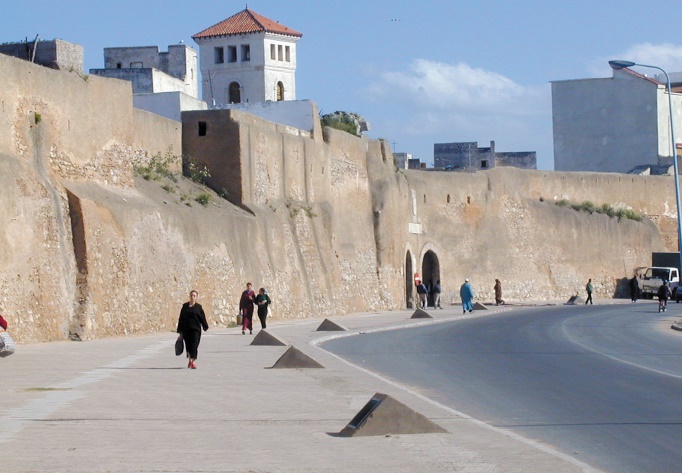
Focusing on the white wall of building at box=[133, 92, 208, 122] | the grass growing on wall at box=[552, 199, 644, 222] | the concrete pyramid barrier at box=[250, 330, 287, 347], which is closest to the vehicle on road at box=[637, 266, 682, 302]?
the grass growing on wall at box=[552, 199, 644, 222]

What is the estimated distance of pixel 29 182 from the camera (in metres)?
25.2

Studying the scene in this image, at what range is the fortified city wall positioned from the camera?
25656mm

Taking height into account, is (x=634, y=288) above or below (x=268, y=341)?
below

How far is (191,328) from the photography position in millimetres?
19172

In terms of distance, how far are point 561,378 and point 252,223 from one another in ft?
69.3

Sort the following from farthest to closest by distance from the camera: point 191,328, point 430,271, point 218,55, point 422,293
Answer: point 218,55, point 430,271, point 422,293, point 191,328

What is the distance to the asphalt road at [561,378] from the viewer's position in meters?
11.2

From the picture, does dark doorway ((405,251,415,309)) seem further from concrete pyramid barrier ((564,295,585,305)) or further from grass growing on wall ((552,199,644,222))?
grass growing on wall ((552,199,644,222))

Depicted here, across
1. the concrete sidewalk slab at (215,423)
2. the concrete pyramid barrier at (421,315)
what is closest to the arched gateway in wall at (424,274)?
the concrete pyramid barrier at (421,315)

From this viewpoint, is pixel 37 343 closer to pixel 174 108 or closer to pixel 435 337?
pixel 435 337

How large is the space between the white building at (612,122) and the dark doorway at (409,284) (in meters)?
34.4

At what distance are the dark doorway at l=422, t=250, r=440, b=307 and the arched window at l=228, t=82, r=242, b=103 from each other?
3308cm

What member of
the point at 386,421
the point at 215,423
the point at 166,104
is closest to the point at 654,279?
the point at 166,104

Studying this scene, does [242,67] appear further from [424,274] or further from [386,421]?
[386,421]
